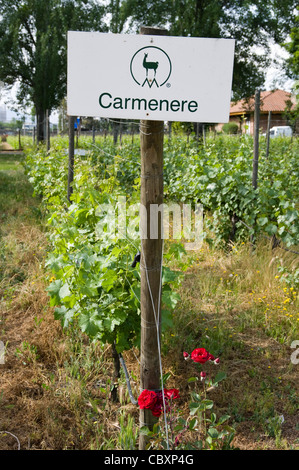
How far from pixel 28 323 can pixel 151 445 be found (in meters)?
A: 1.79

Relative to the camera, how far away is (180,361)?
2980 mm

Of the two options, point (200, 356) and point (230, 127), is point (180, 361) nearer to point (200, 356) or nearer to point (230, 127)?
point (200, 356)

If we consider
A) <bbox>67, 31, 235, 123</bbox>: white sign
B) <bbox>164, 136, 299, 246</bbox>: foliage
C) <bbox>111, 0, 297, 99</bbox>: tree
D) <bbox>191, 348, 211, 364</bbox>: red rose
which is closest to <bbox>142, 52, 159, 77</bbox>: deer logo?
<bbox>67, 31, 235, 123</bbox>: white sign

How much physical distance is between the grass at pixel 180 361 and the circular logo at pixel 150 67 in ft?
4.72

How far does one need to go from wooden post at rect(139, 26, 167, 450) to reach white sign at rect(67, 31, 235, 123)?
4.1 inches

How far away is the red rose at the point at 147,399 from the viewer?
1.99 meters

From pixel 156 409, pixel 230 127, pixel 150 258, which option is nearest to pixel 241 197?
pixel 150 258

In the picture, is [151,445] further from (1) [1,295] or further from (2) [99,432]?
(1) [1,295]

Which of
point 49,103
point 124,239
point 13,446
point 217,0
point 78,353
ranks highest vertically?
point 217,0

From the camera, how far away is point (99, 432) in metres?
2.31

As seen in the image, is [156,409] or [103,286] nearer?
[156,409]

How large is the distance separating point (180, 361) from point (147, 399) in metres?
1.01

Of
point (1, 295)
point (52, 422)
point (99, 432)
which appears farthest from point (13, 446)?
point (1, 295)

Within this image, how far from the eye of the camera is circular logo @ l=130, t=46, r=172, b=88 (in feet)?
5.76
